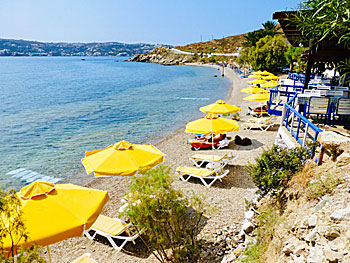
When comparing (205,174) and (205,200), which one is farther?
(205,174)

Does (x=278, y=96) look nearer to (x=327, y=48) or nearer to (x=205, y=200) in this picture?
(x=327, y=48)

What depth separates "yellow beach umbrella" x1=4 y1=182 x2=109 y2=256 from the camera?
13.4 feet

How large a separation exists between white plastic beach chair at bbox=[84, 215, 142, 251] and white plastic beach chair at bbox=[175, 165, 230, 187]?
321 cm

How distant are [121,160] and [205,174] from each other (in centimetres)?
Result: 324

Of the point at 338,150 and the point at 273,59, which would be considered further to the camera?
the point at 273,59

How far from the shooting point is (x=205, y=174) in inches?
340

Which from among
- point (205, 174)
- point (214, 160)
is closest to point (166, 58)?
point (214, 160)

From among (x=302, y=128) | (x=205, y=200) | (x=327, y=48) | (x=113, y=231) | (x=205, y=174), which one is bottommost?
(x=205, y=200)

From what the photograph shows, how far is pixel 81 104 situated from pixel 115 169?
28288 mm

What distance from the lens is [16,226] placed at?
131 inches

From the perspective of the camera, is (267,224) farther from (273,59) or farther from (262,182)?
(273,59)

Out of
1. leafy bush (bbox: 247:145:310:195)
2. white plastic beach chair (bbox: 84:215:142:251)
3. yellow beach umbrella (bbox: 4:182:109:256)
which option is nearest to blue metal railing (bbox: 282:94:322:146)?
leafy bush (bbox: 247:145:310:195)

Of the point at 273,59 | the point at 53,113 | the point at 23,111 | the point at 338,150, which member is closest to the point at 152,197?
the point at 338,150

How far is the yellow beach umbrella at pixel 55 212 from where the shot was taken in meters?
4.08
